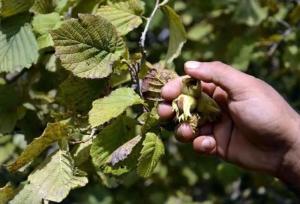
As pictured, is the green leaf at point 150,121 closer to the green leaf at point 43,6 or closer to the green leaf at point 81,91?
the green leaf at point 81,91

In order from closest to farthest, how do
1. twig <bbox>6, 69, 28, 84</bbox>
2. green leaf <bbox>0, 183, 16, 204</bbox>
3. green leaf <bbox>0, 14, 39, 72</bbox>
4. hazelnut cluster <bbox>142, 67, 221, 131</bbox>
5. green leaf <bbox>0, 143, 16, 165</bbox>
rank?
hazelnut cluster <bbox>142, 67, 221, 131</bbox> → green leaf <bbox>0, 183, 16, 204</bbox> → green leaf <bbox>0, 14, 39, 72</bbox> → twig <bbox>6, 69, 28, 84</bbox> → green leaf <bbox>0, 143, 16, 165</bbox>

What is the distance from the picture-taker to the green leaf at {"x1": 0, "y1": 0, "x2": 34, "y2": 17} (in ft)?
4.99

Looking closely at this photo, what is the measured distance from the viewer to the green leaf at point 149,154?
1.39 metres

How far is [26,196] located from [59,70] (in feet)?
1.02

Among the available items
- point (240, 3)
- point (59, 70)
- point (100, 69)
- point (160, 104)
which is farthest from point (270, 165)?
point (240, 3)

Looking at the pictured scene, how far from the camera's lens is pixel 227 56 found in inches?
96.5

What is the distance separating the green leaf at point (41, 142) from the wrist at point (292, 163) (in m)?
0.41

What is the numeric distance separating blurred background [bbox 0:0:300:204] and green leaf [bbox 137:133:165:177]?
0.78 m

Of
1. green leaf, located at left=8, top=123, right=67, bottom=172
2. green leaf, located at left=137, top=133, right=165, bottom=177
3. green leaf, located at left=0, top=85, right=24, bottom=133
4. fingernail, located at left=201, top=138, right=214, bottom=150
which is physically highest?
green leaf, located at left=8, top=123, right=67, bottom=172

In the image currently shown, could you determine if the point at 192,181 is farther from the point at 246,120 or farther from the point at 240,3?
the point at 246,120

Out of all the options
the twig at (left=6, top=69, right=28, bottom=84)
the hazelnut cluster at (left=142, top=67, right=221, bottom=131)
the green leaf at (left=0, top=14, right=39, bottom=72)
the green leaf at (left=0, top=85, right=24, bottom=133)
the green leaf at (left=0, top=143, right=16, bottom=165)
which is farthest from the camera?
the green leaf at (left=0, top=143, right=16, bottom=165)

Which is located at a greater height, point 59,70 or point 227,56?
point 59,70

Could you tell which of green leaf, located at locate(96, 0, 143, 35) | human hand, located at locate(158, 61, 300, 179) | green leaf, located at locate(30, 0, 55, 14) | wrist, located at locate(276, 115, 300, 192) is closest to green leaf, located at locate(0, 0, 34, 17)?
green leaf, located at locate(30, 0, 55, 14)

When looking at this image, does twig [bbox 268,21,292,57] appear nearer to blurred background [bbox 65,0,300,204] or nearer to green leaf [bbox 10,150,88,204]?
blurred background [bbox 65,0,300,204]
